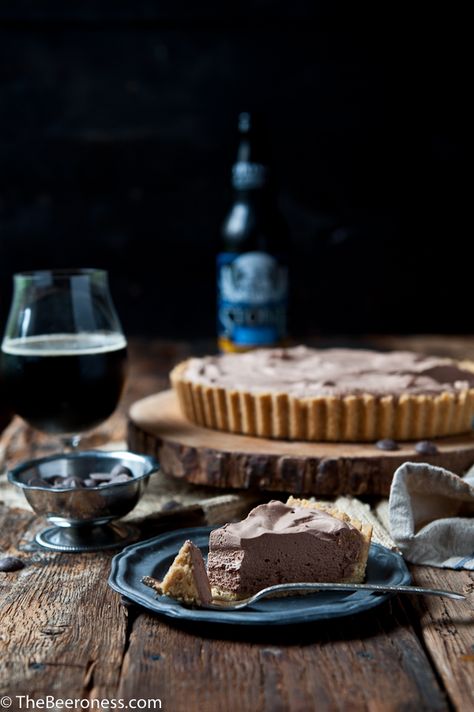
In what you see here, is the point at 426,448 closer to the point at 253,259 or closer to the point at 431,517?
the point at 431,517

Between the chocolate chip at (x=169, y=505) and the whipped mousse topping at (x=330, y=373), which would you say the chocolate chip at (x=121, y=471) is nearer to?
the chocolate chip at (x=169, y=505)

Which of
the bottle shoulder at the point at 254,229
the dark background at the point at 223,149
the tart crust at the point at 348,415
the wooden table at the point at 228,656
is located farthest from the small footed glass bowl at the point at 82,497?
the dark background at the point at 223,149

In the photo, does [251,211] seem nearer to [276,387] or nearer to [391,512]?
[276,387]

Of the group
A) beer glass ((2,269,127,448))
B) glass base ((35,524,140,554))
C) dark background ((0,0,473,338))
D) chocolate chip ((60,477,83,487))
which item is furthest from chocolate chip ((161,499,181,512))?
dark background ((0,0,473,338))

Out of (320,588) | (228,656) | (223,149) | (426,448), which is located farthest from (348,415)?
(223,149)

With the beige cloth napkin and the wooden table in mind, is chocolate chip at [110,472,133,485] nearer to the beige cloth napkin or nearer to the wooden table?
the wooden table
